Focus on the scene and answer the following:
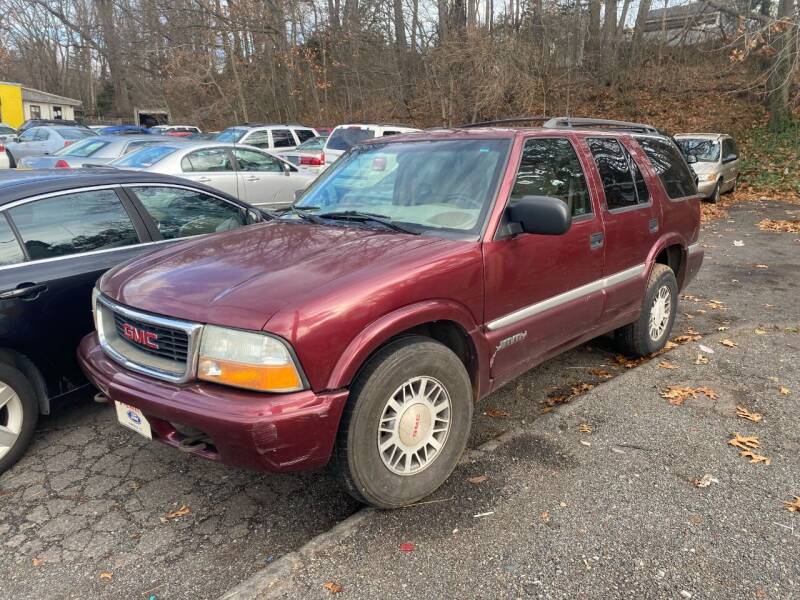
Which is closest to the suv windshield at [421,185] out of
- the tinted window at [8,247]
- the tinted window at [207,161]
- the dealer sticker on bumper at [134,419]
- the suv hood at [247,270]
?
the suv hood at [247,270]

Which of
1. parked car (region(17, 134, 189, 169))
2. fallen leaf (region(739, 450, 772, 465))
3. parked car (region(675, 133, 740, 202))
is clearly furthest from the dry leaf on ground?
parked car (region(17, 134, 189, 169))

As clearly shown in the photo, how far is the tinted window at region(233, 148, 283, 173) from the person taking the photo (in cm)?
1046

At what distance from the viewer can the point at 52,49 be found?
2251 inches

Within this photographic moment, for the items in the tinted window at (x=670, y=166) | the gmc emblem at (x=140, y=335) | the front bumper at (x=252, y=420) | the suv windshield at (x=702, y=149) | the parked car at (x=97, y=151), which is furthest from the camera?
the suv windshield at (x=702, y=149)

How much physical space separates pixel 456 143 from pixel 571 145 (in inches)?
33.6

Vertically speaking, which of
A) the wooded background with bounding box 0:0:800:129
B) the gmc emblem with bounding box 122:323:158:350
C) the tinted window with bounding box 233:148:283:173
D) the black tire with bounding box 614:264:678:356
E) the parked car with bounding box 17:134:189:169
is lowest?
the black tire with bounding box 614:264:678:356

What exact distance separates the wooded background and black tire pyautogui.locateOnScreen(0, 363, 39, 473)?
19262mm

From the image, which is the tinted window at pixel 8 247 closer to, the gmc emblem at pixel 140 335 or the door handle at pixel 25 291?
the door handle at pixel 25 291

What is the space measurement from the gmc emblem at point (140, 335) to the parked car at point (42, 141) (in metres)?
18.0

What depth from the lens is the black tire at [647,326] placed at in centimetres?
466

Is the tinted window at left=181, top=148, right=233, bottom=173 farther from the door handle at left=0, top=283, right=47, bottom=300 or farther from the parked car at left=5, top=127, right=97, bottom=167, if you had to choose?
the parked car at left=5, top=127, right=97, bottom=167

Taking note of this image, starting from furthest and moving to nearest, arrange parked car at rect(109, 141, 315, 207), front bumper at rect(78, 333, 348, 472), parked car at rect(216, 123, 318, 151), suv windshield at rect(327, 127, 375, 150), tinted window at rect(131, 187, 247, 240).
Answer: parked car at rect(216, 123, 318, 151), suv windshield at rect(327, 127, 375, 150), parked car at rect(109, 141, 315, 207), tinted window at rect(131, 187, 247, 240), front bumper at rect(78, 333, 348, 472)

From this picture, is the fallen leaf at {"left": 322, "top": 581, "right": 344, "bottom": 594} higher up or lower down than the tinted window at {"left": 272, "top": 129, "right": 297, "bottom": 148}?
lower down

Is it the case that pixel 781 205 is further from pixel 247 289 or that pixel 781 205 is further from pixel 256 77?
pixel 256 77
